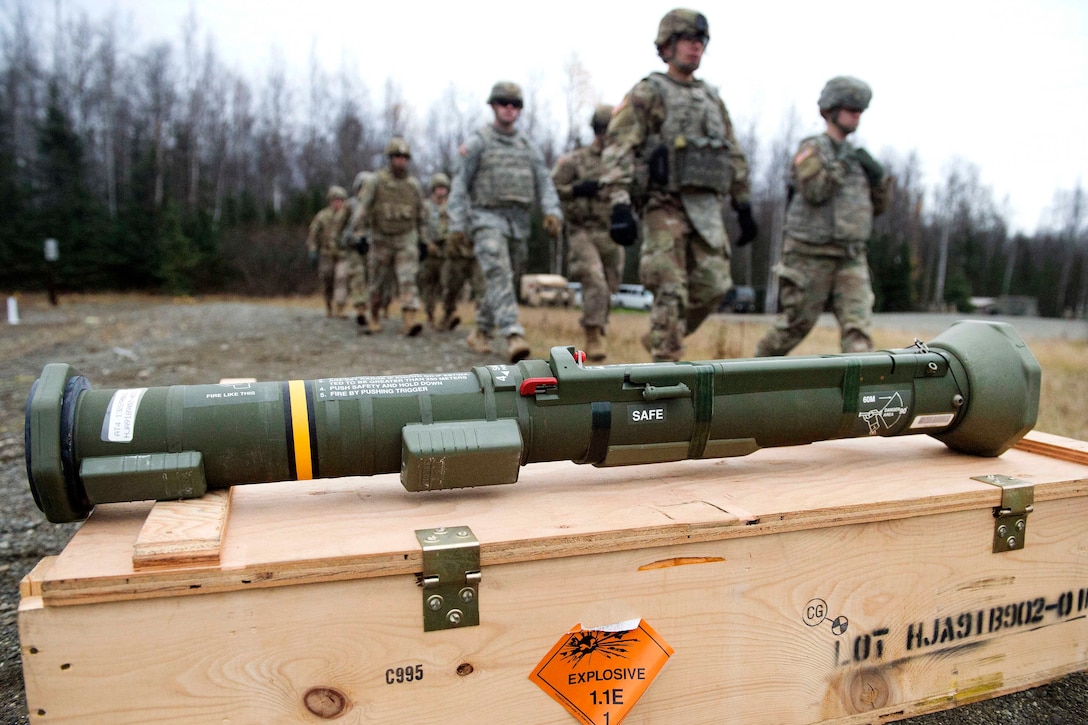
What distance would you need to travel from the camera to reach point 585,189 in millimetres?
8539

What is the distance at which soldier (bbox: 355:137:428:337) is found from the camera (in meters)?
9.77

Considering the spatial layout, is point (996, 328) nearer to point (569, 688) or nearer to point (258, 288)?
point (569, 688)

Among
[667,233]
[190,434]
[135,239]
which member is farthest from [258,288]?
[190,434]

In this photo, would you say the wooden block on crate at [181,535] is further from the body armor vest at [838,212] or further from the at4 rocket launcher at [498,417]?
the body armor vest at [838,212]

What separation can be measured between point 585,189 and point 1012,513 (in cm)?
697

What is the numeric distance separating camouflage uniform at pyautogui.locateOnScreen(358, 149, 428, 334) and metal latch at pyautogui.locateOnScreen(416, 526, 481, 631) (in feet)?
27.4

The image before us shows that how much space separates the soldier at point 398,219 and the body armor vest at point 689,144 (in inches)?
198

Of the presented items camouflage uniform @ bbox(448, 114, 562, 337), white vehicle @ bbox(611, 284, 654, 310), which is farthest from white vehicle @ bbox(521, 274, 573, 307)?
camouflage uniform @ bbox(448, 114, 562, 337)

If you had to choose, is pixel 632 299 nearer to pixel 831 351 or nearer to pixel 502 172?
pixel 831 351

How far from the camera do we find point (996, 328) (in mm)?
2361

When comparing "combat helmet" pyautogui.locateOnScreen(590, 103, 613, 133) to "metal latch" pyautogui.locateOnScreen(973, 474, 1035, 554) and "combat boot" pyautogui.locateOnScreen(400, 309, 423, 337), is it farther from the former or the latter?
"metal latch" pyautogui.locateOnScreen(973, 474, 1035, 554)

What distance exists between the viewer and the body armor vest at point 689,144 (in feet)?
17.3

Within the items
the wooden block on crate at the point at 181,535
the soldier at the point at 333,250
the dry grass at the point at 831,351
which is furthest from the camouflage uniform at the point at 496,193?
the soldier at the point at 333,250

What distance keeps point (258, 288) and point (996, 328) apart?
28.3m
